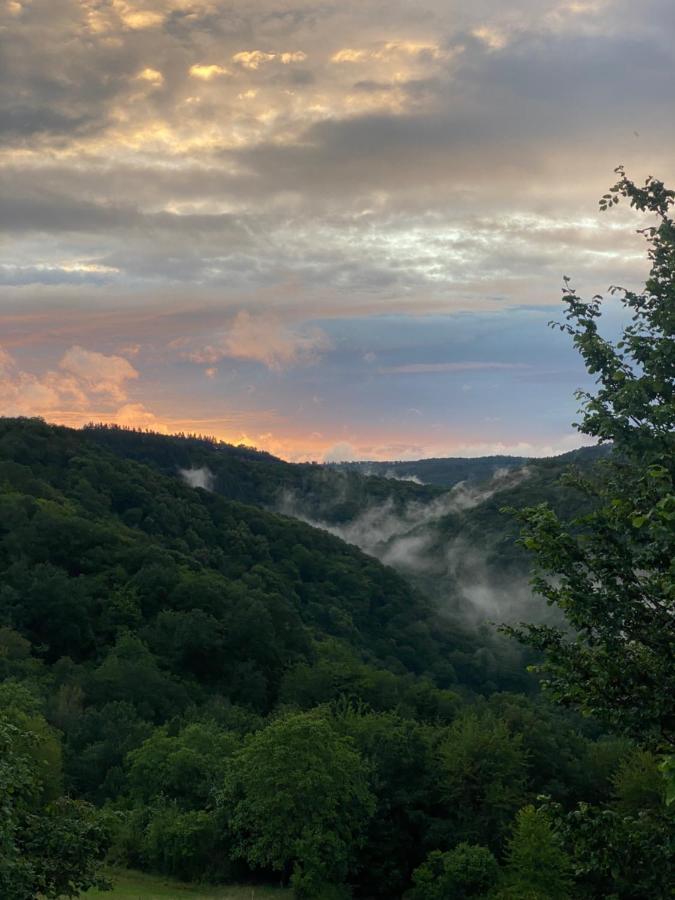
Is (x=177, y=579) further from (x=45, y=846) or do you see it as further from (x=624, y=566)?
(x=624, y=566)

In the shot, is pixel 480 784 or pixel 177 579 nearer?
pixel 480 784

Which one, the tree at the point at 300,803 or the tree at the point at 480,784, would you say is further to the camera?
the tree at the point at 480,784

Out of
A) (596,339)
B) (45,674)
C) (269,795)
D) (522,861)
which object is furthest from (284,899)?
(45,674)

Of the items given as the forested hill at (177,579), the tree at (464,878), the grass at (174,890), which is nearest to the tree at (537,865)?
the tree at (464,878)

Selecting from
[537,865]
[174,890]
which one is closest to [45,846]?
[174,890]

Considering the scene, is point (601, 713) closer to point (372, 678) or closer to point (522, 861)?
point (522, 861)

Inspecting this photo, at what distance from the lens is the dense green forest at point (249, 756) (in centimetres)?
1828

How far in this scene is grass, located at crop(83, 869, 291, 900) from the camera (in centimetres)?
2953

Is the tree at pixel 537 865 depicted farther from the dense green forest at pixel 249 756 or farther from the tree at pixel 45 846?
the tree at pixel 45 846

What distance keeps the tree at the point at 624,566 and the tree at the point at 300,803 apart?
1024 inches

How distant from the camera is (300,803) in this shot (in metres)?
35.8

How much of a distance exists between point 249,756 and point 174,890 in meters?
7.12

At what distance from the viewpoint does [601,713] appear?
1144 cm

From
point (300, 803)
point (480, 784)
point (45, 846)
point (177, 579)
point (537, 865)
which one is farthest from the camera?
point (177, 579)
